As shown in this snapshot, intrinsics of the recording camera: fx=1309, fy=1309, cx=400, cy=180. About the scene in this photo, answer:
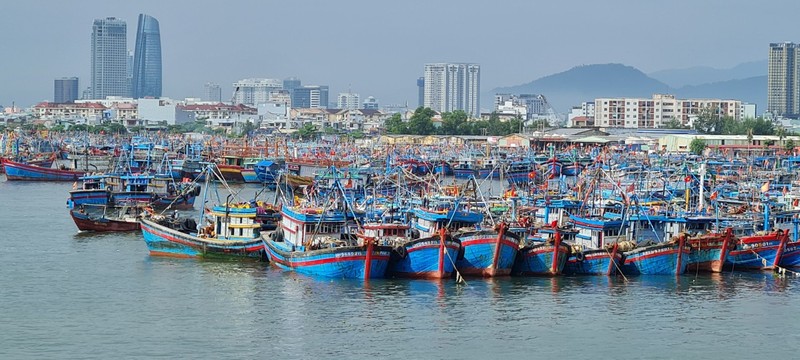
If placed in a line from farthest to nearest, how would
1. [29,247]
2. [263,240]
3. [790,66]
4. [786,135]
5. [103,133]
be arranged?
[790,66]
[103,133]
[786,135]
[29,247]
[263,240]

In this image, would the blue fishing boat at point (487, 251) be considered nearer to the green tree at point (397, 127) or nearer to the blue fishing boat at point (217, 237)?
the blue fishing boat at point (217, 237)

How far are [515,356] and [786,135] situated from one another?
256 feet

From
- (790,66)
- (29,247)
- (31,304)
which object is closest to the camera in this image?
(31,304)

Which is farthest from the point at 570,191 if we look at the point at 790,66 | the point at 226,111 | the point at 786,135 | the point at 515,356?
the point at 790,66

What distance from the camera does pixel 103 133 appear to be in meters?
121

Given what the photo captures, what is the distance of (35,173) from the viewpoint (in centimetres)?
6488

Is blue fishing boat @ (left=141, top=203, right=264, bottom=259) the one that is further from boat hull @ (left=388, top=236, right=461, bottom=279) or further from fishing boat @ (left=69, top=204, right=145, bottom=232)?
fishing boat @ (left=69, top=204, right=145, bottom=232)

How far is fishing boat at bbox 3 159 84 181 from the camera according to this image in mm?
64812

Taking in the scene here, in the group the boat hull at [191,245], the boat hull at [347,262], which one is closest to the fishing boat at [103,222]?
the boat hull at [191,245]

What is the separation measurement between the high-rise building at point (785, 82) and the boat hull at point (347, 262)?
155787mm

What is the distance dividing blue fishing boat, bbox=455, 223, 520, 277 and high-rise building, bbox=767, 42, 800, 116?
154m

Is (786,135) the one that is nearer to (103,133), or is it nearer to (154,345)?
(103,133)

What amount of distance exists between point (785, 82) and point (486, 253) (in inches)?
6197

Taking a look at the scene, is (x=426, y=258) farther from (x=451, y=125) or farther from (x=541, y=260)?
(x=451, y=125)
